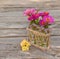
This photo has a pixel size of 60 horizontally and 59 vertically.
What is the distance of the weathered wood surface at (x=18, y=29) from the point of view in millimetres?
2355

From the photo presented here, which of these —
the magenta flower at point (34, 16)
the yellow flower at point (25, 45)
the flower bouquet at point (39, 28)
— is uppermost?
the magenta flower at point (34, 16)

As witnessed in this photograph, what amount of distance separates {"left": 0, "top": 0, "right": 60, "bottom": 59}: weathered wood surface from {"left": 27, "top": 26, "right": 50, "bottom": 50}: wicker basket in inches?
2.1

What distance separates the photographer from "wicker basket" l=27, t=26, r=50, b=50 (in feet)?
7.69

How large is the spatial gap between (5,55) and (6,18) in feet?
3.88

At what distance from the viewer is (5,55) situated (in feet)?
7.72

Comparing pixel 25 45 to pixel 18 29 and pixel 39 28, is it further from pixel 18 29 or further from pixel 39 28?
pixel 18 29

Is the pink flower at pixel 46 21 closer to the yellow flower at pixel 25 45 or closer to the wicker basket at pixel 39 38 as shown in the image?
the wicker basket at pixel 39 38

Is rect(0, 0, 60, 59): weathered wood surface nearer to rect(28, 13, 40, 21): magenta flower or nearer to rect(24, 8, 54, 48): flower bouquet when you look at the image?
rect(24, 8, 54, 48): flower bouquet

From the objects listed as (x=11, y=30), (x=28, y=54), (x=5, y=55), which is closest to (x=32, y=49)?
(x=28, y=54)

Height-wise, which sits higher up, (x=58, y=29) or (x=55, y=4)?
(x=55, y=4)

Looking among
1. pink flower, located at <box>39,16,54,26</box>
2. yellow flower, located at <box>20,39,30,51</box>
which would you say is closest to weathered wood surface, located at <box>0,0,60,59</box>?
yellow flower, located at <box>20,39,30,51</box>

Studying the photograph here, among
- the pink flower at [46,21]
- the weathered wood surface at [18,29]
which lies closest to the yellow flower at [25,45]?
the weathered wood surface at [18,29]

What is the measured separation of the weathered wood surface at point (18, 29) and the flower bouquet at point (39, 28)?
9cm

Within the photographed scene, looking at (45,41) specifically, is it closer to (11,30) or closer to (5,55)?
(5,55)
